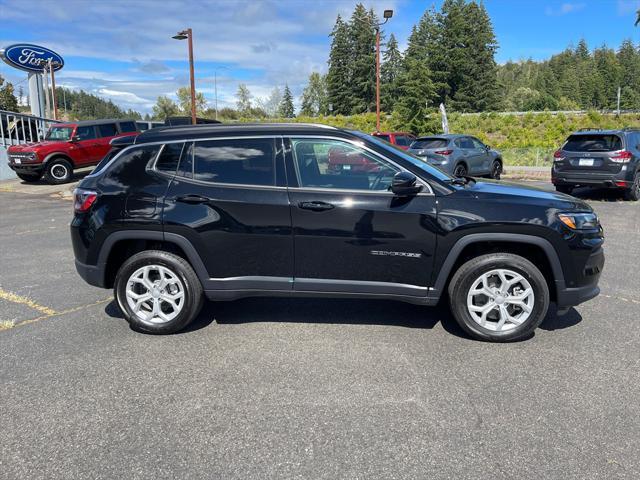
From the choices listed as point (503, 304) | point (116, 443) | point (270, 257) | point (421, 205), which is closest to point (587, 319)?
point (503, 304)

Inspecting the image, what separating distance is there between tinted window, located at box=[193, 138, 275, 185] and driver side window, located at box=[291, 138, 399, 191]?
0.80ft

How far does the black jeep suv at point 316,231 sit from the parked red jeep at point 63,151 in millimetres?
14502

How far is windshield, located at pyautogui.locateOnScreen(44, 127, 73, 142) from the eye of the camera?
684 inches

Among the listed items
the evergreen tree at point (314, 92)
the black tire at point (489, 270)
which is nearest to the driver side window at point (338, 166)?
the black tire at point (489, 270)

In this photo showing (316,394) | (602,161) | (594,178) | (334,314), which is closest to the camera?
(316,394)

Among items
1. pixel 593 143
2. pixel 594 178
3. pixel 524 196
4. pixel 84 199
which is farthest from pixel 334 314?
pixel 593 143

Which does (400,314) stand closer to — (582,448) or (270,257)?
(270,257)

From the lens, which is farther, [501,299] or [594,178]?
[594,178]

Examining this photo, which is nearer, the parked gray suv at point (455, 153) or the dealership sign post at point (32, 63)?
the parked gray suv at point (455, 153)

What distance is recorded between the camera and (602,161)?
11250 mm

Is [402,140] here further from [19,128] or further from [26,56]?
[26,56]

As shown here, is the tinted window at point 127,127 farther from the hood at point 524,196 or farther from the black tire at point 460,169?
the hood at point 524,196

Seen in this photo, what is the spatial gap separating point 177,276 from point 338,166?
166cm

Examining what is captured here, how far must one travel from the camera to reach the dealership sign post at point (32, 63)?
→ 24953 millimetres
